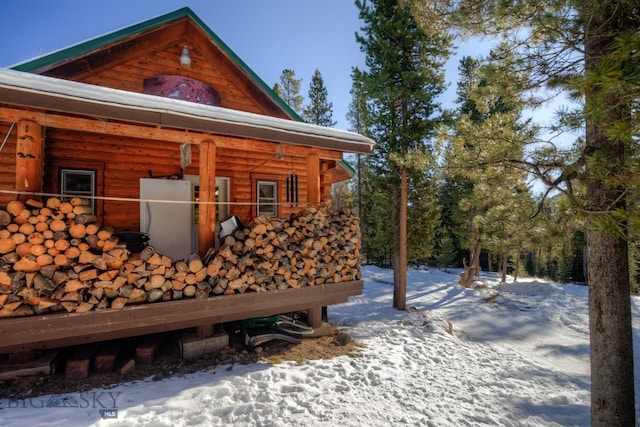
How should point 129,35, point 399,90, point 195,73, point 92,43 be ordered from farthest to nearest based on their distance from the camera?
point 399,90, point 195,73, point 129,35, point 92,43

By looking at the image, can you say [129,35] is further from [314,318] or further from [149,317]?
[314,318]

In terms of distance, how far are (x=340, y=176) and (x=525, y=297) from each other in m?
11.3

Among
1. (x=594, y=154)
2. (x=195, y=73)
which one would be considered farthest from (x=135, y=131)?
(x=594, y=154)

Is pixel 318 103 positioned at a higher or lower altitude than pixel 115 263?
higher

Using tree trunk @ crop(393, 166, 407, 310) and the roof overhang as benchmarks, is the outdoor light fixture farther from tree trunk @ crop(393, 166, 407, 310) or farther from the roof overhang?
tree trunk @ crop(393, 166, 407, 310)

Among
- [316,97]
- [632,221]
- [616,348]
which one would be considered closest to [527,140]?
[632,221]

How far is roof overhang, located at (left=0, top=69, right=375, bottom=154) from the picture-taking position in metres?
3.74

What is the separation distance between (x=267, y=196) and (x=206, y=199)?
4142 millimetres

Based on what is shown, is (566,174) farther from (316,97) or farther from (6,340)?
(316,97)

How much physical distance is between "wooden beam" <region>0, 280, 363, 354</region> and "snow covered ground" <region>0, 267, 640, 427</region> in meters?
0.76

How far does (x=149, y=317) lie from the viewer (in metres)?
4.30

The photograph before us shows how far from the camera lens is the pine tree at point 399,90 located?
10.1 m

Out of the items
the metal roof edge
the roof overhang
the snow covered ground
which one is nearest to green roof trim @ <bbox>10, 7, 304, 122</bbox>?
the metal roof edge

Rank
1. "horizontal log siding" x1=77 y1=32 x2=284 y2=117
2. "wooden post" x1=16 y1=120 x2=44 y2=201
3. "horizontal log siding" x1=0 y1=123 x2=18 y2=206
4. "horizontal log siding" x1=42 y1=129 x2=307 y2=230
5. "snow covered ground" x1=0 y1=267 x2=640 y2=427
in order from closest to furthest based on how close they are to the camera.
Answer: "snow covered ground" x1=0 y1=267 x2=640 y2=427 → "wooden post" x1=16 y1=120 x2=44 y2=201 → "horizontal log siding" x1=0 y1=123 x2=18 y2=206 → "horizontal log siding" x1=42 y1=129 x2=307 y2=230 → "horizontal log siding" x1=77 y1=32 x2=284 y2=117
